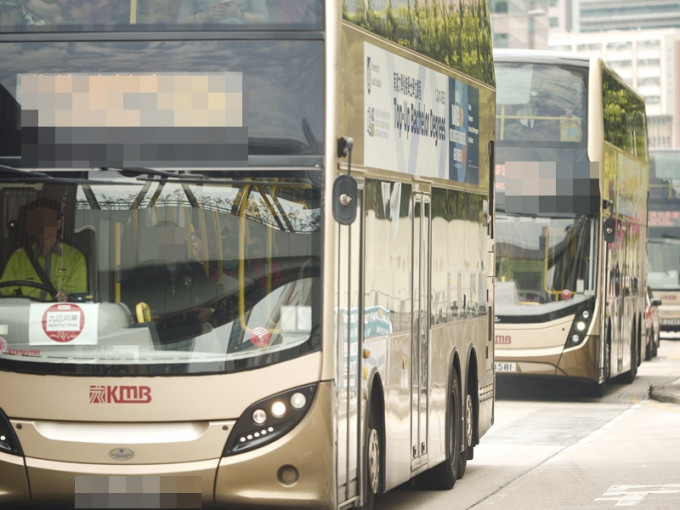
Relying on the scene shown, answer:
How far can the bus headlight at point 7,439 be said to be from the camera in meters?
9.44

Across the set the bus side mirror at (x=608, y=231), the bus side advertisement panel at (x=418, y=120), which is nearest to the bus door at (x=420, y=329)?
the bus side advertisement panel at (x=418, y=120)

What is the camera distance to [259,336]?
9.40m

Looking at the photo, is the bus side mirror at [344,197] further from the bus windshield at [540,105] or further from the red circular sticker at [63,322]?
the bus windshield at [540,105]

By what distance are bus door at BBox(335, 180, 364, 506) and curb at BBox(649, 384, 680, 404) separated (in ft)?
50.1

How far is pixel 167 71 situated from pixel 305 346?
164cm

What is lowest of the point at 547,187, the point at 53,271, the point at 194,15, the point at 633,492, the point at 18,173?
the point at 633,492

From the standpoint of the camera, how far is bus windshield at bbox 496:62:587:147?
2428 cm

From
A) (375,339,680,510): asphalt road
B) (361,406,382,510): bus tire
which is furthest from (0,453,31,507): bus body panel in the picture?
(375,339,680,510): asphalt road

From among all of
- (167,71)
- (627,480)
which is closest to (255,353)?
(167,71)

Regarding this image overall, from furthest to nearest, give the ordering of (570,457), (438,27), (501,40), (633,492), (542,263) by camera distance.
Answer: (501,40), (542,263), (570,457), (633,492), (438,27)

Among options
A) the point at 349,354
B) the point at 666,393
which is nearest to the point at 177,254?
the point at 349,354

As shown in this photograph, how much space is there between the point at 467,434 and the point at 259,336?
5.38 meters

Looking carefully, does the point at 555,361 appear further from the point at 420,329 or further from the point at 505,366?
the point at 420,329

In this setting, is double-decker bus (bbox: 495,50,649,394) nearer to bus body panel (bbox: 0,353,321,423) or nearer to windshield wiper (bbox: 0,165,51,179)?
windshield wiper (bbox: 0,165,51,179)
